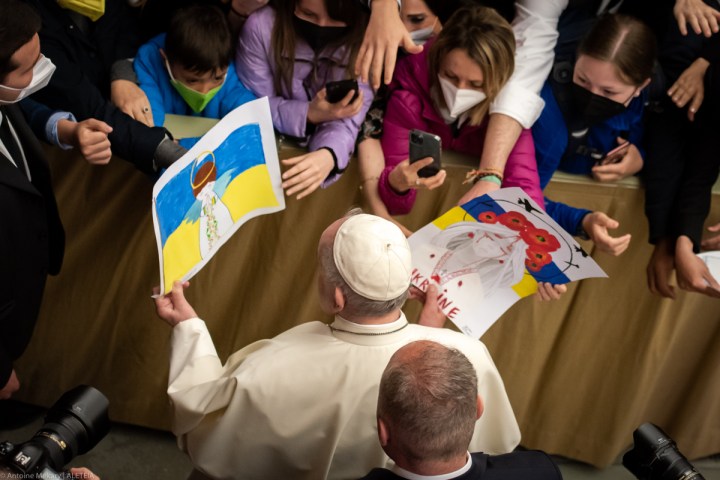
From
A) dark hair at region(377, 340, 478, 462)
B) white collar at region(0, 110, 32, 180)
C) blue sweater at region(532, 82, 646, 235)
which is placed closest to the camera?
dark hair at region(377, 340, 478, 462)

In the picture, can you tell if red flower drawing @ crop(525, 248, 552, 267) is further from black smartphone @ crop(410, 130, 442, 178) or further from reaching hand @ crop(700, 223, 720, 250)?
reaching hand @ crop(700, 223, 720, 250)

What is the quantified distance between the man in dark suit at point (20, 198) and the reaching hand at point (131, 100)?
29 centimetres

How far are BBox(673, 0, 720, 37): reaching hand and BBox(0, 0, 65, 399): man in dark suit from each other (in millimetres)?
1792

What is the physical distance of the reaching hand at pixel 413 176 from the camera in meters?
2.16

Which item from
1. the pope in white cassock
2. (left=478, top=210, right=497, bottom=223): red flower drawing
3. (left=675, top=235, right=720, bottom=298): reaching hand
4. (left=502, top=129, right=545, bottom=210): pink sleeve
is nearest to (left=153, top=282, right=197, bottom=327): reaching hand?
the pope in white cassock

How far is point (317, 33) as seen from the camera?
234 centimetres

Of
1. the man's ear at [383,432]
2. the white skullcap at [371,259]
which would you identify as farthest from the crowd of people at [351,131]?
the man's ear at [383,432]

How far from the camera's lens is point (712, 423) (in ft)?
10.4

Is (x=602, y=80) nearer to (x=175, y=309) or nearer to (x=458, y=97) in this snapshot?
(x=458, y=97)

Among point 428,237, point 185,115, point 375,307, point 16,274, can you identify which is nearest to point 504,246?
point 428,237

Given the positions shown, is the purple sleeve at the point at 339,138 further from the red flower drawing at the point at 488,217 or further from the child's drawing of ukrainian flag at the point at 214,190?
the red flower drawing at the point at 488,217

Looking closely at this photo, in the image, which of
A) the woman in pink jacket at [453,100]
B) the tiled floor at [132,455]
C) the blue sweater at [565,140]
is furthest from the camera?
the tiled floor at [132,455]

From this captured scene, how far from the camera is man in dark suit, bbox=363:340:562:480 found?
4.49 ft

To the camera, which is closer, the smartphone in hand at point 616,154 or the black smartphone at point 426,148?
the black smartphone at point 426,148
